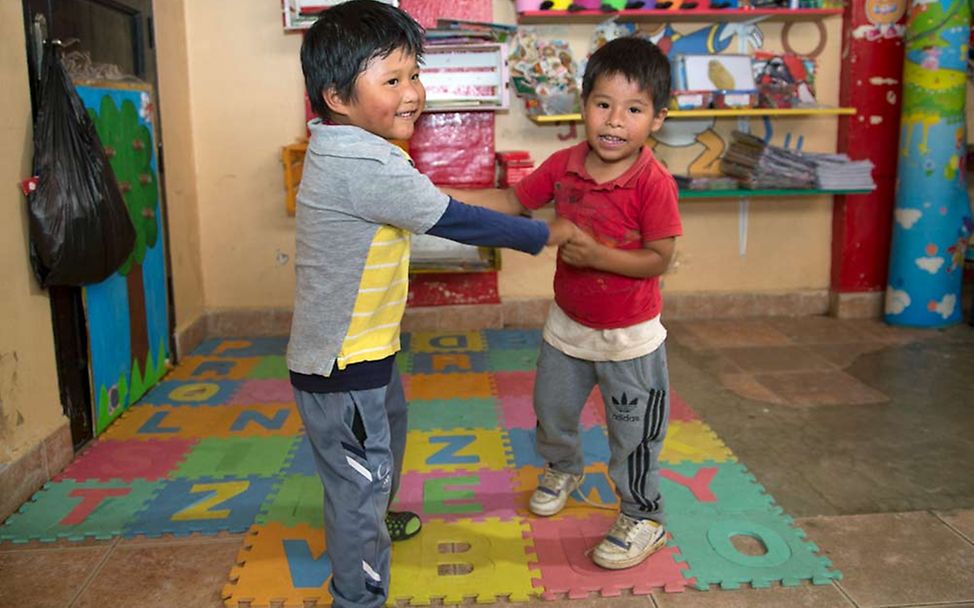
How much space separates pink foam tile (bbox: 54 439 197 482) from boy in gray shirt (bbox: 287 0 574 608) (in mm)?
1181

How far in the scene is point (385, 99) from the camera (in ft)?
5.15

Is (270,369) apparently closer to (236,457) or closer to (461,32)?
(236,457)

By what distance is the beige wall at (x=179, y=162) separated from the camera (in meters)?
3.76

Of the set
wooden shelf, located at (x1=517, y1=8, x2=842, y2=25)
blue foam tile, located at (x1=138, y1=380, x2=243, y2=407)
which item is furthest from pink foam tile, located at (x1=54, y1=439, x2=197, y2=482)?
wooden shelf, located at (x1=517, y1=8, x2=842, y2=25)

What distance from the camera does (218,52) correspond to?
4090 millimetres

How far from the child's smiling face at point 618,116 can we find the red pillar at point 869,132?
2.93 m

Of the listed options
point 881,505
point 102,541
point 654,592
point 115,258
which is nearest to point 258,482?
point 102,541

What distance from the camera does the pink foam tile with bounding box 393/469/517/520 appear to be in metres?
2.36

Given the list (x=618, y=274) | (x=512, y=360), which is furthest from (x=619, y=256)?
(x=512, y=360)

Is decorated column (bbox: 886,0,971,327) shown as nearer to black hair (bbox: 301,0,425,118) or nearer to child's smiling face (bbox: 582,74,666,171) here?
child's smiling face (bbox: 582,74,666,171)

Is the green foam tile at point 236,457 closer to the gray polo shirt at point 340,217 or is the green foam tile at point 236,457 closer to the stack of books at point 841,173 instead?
the gray polo shirt at point 340,217

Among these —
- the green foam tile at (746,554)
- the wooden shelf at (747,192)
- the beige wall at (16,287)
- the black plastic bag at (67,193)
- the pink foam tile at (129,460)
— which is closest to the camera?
the green foam tile at (746,554)

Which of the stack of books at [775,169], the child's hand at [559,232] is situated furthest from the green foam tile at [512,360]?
the child's hand at [559,232]

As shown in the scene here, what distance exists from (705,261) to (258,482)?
285cm
